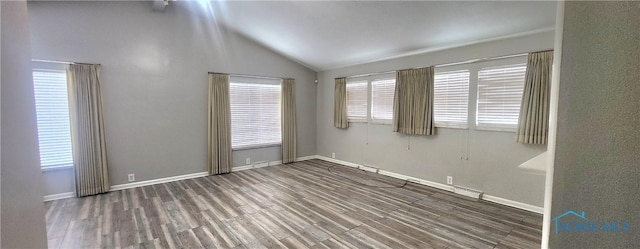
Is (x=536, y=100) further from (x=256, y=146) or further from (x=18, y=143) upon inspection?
(x=256, y=146)

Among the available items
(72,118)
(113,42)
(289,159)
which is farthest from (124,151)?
(289,159)

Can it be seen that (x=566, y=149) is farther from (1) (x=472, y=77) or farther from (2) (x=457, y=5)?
(1) (x=472, y=77)

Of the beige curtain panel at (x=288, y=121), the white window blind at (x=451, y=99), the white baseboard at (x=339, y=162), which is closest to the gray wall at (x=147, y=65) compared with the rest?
the beige curtain panel at (x=288, y=121)

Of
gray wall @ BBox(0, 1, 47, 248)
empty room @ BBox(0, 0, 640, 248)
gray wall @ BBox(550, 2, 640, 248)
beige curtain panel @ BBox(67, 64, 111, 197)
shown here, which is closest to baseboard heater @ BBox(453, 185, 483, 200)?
empty room @ BBox(0, 0, 640, 248)

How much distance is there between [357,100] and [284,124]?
5.67 feet

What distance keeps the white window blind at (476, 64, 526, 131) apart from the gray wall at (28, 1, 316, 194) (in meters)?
4.09

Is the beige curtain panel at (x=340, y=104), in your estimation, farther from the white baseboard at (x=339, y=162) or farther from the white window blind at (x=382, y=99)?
the white baseboard at (x=339, y=162)

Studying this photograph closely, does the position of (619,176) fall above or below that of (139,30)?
below

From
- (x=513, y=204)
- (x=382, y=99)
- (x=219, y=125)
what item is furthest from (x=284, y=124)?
(x=513, y=204)

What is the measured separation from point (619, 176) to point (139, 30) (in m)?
5.29

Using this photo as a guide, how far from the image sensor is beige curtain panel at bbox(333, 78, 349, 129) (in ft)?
18.6

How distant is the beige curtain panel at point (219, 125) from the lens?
15.9ft

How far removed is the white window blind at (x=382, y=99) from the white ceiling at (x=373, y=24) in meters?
0.50

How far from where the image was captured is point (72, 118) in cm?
367
